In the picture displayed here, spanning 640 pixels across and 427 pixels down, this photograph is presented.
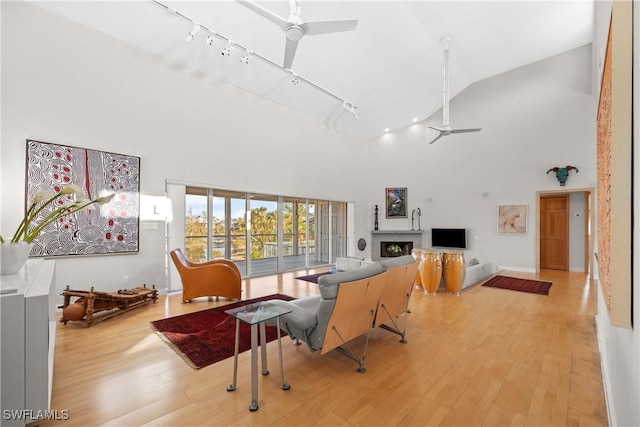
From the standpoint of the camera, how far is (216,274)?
5.29 m

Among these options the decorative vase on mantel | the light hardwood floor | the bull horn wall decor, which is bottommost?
the light hardwood floor

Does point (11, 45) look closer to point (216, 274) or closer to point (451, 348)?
point (216, 274)

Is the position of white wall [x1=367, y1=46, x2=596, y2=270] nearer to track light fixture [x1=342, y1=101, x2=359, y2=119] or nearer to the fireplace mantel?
the fireplace mantel

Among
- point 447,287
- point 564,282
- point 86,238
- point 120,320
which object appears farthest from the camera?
point 564,282

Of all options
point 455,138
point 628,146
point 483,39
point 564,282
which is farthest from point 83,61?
point 564,282

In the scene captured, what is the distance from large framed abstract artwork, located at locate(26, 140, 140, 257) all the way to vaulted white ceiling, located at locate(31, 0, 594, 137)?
231 cm

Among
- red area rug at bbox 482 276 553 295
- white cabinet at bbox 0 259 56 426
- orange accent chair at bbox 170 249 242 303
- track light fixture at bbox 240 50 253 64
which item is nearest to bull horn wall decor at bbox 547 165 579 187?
red area rug at bbox 482 276 553 295

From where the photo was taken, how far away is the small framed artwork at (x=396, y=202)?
10.5 m

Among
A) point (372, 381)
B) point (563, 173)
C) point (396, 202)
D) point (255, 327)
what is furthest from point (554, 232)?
point (255, 327)

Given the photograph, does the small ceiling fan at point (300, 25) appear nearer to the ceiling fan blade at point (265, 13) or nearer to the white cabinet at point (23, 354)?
the ceiling fan blade at point (265, 13)

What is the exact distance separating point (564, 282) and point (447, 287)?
3449mm

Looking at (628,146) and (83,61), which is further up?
(83,61)

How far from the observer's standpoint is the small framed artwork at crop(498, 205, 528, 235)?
8320 millimetres

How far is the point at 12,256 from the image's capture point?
91.4 inches
